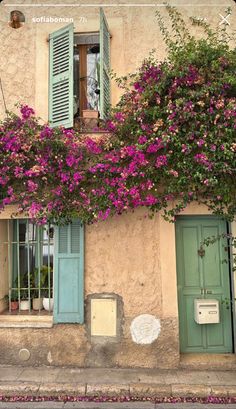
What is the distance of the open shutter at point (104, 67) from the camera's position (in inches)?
225

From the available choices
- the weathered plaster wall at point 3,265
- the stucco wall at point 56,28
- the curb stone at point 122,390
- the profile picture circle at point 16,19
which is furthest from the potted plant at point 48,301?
the profile picture circle at point 16,19

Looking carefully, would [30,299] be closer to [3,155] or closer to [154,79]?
[3,155]

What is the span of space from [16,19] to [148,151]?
3400mm

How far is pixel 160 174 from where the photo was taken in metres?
5.35

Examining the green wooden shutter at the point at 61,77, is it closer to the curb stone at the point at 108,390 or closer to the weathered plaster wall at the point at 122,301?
the weathered plaster wall at the point at 122,301

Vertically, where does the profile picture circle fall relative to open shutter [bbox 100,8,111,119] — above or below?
above

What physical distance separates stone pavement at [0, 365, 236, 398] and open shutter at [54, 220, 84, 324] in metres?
0.78

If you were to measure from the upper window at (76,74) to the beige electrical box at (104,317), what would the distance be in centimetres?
283

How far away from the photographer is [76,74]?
6.44 metres

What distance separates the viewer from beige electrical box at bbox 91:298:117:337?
18.7 feet

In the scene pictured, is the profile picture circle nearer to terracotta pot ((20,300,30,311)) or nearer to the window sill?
terracotta pot ((20,300,30,311))

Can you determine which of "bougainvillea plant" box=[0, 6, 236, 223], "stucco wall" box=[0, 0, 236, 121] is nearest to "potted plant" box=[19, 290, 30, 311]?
"bougainvillea plant" box=[0, 6, 236, 223]

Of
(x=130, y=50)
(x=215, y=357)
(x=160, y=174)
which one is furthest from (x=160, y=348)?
(x=130, y=50)

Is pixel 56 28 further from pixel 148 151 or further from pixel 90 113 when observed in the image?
pixel 148 151
